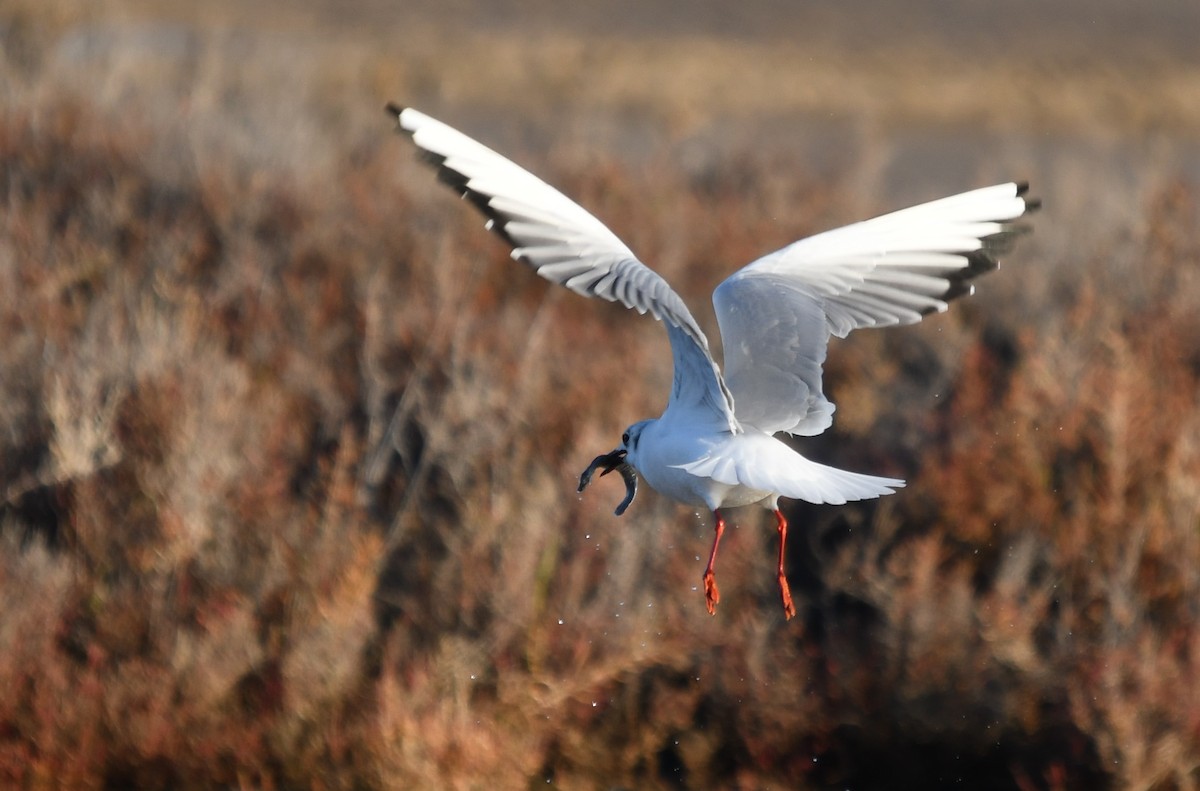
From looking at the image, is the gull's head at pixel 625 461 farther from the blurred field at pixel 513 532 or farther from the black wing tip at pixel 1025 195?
the blurred field at pixel 513 532

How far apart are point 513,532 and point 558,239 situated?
64.5 inches

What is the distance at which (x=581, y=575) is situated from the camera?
465 centimetres

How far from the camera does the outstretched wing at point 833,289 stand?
130 inches

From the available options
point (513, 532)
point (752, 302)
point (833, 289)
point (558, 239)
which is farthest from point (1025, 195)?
point (513, 532)

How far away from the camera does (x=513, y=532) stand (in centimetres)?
473

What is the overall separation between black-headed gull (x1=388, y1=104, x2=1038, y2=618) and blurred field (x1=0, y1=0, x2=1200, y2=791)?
4.23 feet

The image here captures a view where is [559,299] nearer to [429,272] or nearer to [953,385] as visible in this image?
[429,272]

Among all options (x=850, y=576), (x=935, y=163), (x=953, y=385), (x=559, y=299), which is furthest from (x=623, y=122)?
(x=850, y=576)

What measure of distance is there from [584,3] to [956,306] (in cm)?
1694

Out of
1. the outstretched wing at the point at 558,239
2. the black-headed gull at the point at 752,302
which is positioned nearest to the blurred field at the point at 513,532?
the black-headed gull at the point at 752,302

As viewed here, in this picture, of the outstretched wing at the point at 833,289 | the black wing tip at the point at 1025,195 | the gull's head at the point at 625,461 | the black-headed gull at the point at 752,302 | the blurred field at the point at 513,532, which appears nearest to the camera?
the black-headed gull at the point at 752,302

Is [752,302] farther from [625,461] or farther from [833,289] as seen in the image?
[625,461]

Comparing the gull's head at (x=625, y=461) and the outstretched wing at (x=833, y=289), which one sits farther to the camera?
the outstretched wing at (x=833, y=289)

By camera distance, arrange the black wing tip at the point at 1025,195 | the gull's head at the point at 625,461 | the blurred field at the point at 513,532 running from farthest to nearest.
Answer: the blurred field at the point at 513,532, the black wing tip at the point at 1025,195, the gull's head at the point at 625,461
